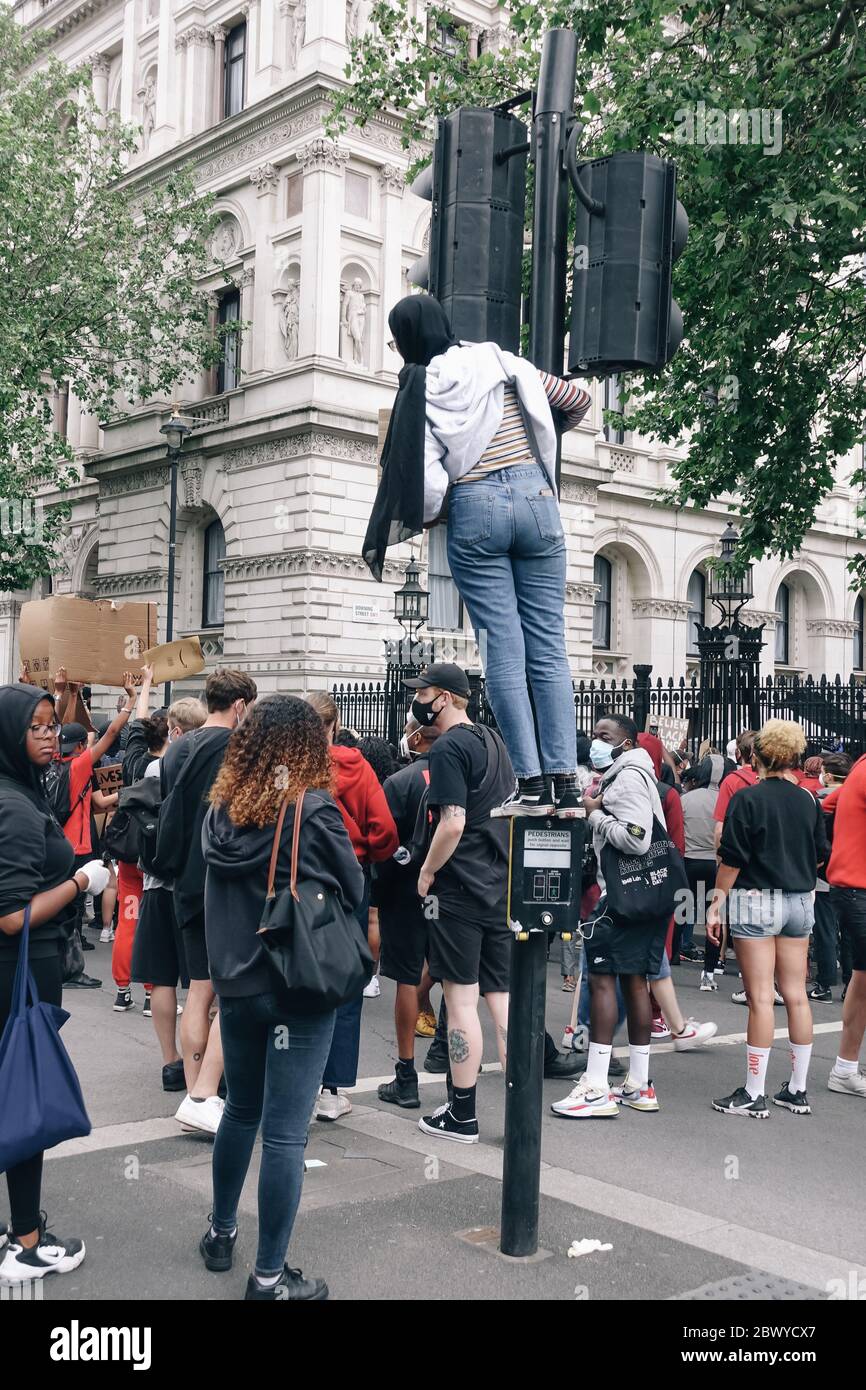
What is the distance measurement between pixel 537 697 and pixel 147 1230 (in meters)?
2.57

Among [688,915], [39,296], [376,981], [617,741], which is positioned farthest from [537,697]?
[39,296]

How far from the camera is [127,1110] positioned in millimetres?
6633

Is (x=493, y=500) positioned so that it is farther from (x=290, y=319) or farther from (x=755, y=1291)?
(x=290, y=319)

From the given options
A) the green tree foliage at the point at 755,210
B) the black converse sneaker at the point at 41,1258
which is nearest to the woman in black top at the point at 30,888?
the black converse sneaker at the point at 41,1258

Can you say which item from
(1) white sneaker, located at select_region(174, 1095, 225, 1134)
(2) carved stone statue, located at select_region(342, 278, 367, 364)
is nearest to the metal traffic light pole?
(1) white sneaker, located at select_region(174, 1095, 225, 1134)

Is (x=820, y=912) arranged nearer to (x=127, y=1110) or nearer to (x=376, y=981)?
(x=376, y=981)

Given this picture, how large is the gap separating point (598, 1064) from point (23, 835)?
143 inches

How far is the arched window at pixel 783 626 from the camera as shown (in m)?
37.9

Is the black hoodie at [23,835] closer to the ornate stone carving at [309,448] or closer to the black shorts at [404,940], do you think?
the black shorts at [404,940]

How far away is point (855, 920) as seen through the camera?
7180mm

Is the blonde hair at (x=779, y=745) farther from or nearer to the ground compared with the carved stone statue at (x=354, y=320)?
nearer to the ground

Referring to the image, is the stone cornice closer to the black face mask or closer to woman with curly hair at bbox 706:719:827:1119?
woman with curly hair at bbox 706:719:827:1119

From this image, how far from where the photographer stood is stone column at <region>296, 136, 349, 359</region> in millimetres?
26328

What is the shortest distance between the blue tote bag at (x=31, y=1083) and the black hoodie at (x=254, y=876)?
0.66 meters
